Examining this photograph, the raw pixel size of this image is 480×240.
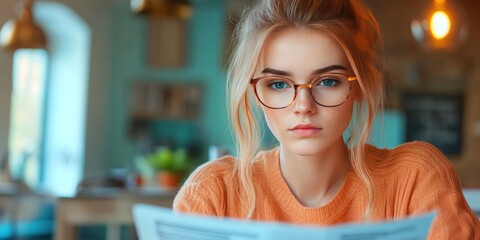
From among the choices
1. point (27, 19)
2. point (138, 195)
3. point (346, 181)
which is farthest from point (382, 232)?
point (27, 19)

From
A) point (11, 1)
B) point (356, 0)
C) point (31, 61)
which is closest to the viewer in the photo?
point (356, 0)

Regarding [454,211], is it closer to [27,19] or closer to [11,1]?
[27,19]

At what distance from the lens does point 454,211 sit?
151 cm

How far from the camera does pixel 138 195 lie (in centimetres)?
508

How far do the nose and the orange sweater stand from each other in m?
0.21

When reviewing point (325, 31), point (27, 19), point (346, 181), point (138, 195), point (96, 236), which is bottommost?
point (96, 236)

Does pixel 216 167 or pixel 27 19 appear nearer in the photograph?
pixel 216 167

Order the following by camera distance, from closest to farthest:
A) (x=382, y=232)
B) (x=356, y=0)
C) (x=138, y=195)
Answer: (x=382, y=232) → (x=356, y=0) → (x=138, y=195)

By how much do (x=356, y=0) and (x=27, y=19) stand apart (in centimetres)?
498

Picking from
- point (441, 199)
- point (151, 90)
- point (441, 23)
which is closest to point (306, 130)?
point (441, 199)

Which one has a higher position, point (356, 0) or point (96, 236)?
point (356, 0)

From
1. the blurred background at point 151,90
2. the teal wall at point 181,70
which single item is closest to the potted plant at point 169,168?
the blurred background at point 151,90

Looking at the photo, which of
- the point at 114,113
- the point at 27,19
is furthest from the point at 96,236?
the point at 27,19

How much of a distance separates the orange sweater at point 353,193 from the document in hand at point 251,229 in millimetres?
446
